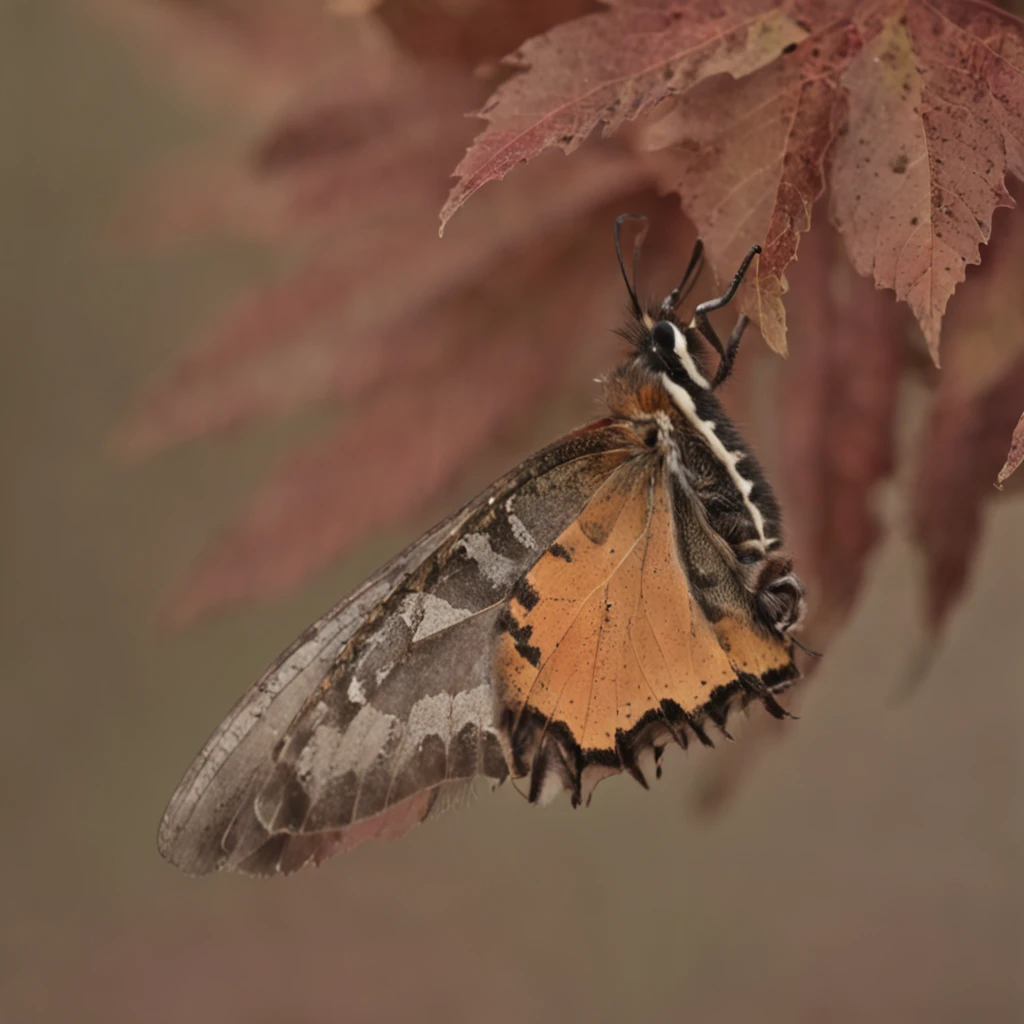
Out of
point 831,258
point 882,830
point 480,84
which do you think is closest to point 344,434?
point 480,84

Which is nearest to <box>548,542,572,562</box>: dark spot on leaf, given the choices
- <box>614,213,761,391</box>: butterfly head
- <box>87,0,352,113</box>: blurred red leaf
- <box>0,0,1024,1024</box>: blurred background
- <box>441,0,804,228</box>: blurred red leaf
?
<box>614,213,761,391</box>: butterfly head

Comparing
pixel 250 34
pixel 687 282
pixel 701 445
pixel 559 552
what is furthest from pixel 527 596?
pixel 250 34

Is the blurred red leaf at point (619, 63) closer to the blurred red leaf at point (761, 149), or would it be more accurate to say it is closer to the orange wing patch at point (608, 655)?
the blurred red leaf at point (761, 149)

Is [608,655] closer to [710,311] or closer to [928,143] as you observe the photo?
[710,311]

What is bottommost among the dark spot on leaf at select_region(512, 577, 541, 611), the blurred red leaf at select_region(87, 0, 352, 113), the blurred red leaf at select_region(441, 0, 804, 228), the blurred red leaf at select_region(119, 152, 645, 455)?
the dark spot on leaf at select_region(512, 577, 541, 611)

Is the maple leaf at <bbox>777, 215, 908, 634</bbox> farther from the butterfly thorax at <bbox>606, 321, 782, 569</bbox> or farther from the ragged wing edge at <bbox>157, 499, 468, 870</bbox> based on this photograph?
the ragged wing edge at <bbox>157, 499, 468, 870</bbox>

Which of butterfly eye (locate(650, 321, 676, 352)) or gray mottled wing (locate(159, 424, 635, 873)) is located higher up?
butterfly eye (locate(650, 321, 676, 352))

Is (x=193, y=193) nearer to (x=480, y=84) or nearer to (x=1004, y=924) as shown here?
(x=480, y=84)
